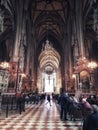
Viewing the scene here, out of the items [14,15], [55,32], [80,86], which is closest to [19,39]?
[14,15]

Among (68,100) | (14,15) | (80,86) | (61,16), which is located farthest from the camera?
(61,16)

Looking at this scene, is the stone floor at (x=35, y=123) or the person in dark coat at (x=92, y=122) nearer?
the person in dark coat at (x=92, y=122)

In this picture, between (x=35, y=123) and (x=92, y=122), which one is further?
(x=35, y=123)

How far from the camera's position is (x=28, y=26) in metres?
33.9

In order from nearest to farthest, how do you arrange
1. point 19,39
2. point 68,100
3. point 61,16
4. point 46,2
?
point 68,100
point 19,39
point 46,2
point 61,16

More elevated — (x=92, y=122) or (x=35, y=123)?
(x=92, y=122)

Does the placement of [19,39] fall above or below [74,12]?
below

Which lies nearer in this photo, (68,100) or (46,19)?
(68,100)

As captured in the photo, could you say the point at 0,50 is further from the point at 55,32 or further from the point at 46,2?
the point at 55,32

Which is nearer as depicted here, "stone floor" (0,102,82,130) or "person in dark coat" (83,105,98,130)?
"person in dark coat" (83,105,98,130)

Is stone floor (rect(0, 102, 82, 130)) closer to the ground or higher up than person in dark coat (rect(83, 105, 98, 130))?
closer to the ground

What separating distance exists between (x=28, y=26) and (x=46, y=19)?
533 cm

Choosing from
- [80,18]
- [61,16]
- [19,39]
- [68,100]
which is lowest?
[68,100]

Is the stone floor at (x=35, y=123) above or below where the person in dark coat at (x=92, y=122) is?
below
